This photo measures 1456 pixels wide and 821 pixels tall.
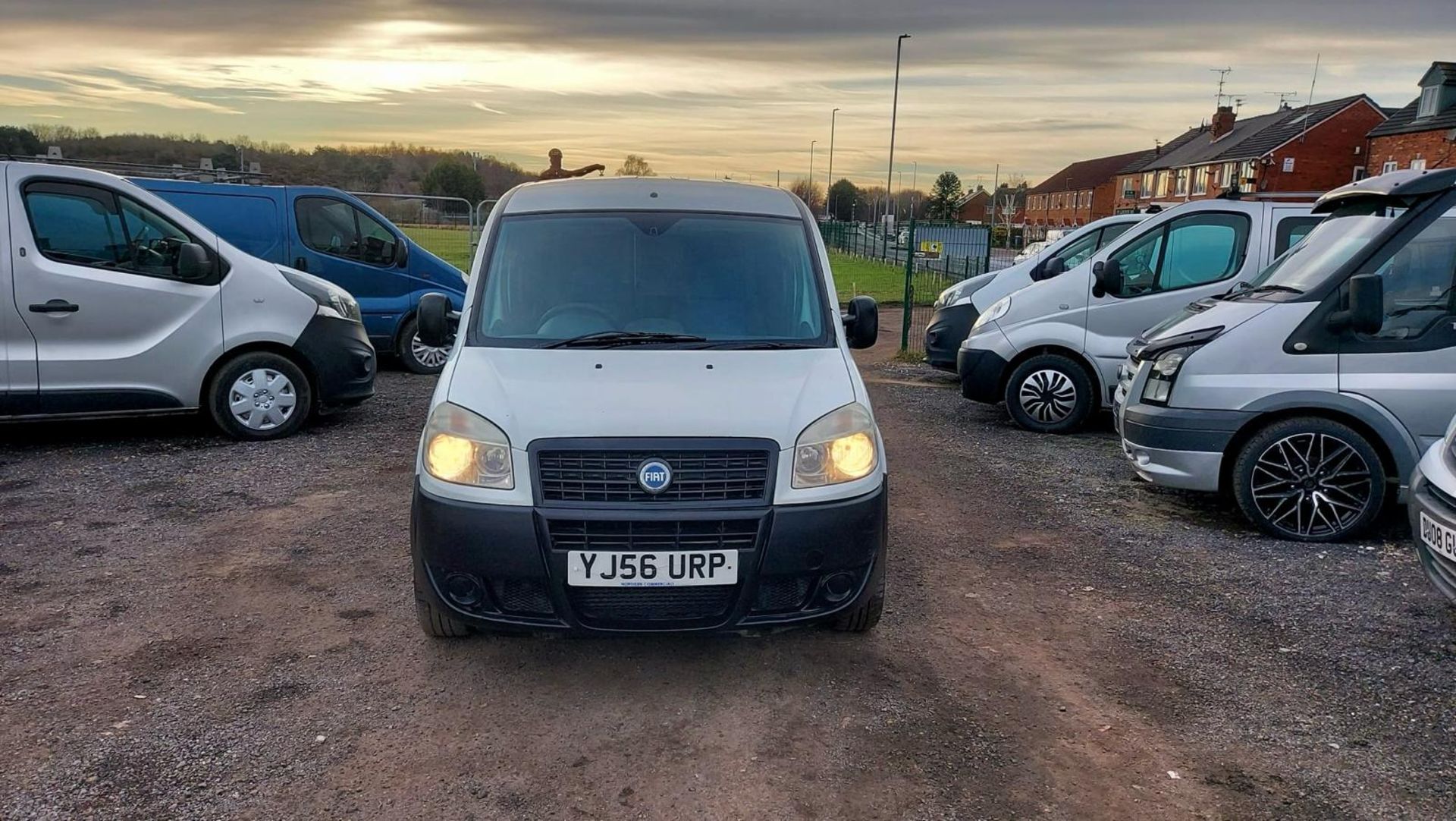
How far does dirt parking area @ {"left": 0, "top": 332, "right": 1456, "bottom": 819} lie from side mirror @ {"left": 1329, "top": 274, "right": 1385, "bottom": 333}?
1.27 meters

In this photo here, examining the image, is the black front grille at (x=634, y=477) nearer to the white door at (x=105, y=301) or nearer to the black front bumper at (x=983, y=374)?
the white door at (x=105, y=301)

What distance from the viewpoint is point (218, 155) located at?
16250 millimetres

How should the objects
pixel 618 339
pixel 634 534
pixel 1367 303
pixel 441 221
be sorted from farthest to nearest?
pixel 441 221, pixel 1367 303, pixel 618 339, pixel 634 534

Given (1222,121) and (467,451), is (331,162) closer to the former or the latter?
(467,451)

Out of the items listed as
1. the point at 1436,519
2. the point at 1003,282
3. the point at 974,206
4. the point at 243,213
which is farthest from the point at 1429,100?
the point at 974,206

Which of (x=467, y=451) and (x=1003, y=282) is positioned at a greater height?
(x=1003, y=282)

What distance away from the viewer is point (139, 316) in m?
7.24

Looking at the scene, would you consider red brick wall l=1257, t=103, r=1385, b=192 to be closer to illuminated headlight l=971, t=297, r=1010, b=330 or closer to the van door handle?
illuminated headlight l=971, t=297, r=1010, b=330

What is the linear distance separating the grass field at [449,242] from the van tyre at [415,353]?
4.45 meters

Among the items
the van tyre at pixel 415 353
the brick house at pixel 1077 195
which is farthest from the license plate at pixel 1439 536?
the brick house at pixel 1077 195

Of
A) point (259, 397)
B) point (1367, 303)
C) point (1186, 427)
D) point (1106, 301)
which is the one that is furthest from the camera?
point (1106, 301)

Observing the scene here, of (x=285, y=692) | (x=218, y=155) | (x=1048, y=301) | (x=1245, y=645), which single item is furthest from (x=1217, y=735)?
(x=218, y=155)

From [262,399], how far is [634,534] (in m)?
5.47

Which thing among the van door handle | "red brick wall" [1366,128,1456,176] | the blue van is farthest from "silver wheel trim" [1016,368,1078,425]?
"red brick wall" [1366,128,1456,176]
